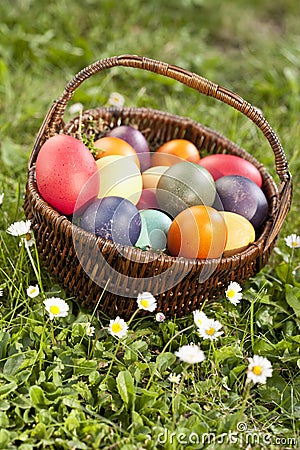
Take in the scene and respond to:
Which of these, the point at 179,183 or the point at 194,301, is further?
the point at 179,183

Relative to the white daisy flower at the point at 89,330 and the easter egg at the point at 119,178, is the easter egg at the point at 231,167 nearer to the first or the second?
the easter egg at the point at 119,178

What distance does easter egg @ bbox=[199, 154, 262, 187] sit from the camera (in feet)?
7.55

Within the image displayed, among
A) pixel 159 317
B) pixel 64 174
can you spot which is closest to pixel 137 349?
pixel 159 317

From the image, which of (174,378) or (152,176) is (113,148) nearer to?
(152,176)

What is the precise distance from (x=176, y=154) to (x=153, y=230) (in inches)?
18.5

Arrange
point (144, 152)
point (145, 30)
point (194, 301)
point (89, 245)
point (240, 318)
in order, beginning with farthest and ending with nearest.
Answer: point (145, 30) → point (144, 152) → point (240, 318) → point (194, 301) → point (89, 245)

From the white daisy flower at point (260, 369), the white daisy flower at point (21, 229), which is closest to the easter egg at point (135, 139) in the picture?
the white daisy flower at point (21, 229)

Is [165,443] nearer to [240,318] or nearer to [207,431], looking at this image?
[207,431]

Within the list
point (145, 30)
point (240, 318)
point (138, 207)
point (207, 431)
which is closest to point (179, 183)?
point (138, 207)

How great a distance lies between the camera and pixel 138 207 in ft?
7.02

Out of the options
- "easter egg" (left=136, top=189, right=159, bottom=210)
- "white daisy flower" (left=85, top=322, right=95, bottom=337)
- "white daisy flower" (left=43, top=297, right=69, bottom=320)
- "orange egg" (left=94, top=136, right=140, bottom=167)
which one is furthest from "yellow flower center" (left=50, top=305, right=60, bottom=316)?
"orange egg" (left=94, top=136, right=140, bottom=167)

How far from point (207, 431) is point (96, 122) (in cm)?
125

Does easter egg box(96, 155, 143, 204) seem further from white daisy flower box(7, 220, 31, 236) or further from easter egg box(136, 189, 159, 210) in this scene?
white daisy flower box(7, 220, 31, 236)

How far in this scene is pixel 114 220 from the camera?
1.91 meters
